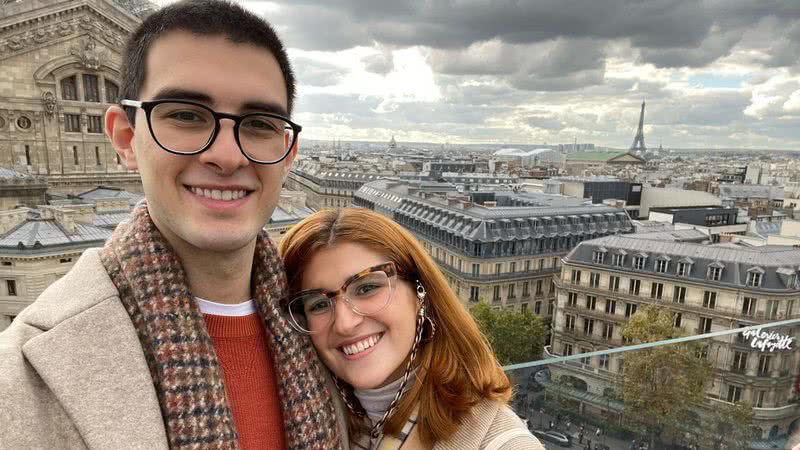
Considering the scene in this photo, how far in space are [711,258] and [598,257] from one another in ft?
19.1

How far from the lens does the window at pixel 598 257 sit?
1233 inches

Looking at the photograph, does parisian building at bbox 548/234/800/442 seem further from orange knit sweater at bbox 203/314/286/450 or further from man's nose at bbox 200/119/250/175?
man's nose at bbox 200/119/250/175

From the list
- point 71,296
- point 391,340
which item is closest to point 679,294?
point 391,340

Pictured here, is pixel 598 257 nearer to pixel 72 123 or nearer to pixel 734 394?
pixel 734 394

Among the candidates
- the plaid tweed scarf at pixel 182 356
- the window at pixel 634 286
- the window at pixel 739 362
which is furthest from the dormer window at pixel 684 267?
the plaid tweed scarf at pixel 182 356

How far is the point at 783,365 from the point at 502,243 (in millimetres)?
28447

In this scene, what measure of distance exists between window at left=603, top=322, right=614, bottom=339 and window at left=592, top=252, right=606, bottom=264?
367 cm

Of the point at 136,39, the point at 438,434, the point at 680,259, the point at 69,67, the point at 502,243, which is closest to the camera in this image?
the point at 136,39

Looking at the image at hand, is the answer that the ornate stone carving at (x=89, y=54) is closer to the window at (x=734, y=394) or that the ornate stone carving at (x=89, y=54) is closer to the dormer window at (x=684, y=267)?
the window at (x=734, y=394)

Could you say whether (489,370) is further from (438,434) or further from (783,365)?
(783,365)

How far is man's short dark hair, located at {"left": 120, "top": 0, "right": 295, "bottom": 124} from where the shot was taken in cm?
233

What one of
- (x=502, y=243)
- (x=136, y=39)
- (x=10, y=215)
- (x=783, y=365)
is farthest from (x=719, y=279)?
(x=10, y=215)

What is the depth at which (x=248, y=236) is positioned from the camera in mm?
2434

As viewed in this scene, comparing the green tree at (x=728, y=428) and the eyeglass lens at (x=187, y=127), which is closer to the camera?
the eyeglass lens at (x=187, y=127)
